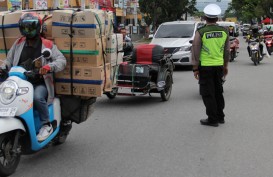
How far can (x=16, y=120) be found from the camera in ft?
15.6

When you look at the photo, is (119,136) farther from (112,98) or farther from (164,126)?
(112,98)

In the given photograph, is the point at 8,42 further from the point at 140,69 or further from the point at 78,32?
the point at 140,69

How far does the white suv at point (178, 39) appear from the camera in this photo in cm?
1636

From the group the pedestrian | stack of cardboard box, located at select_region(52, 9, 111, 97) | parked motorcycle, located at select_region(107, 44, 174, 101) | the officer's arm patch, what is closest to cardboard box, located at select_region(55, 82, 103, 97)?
stack of cardboard box, located at select_region(52, 9, 111, 97)

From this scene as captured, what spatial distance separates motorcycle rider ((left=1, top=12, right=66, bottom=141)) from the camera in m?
5.15

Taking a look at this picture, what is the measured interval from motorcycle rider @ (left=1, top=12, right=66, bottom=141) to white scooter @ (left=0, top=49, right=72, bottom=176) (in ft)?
0.36

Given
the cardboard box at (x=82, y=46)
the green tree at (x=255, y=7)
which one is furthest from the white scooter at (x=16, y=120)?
the green tree at (x=255, y=7)

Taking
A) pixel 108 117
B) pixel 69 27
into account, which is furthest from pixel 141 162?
pixel 108 117

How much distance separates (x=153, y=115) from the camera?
28.0 ft

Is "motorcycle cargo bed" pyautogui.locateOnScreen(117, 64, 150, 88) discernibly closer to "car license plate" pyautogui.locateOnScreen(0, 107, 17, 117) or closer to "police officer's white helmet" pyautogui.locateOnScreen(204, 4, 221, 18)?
"police officer's white helmet" pyautogui.locateOnScreen(204, 4, 221, 18)

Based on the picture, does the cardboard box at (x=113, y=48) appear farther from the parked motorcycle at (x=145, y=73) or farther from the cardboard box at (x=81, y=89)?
the parked motorcycle at (x=145, y=73)

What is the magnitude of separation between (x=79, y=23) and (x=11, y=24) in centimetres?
91

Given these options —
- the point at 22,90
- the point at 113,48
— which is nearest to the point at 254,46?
the point at 113,48

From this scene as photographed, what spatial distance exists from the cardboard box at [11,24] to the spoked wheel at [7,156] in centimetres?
147
